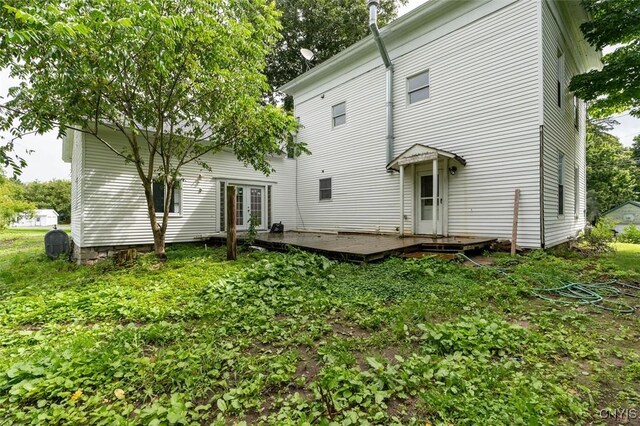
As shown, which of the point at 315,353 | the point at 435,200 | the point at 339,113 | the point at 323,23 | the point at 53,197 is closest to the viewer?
the point at 315,353

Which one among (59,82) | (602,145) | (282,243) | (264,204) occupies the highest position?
(602,145)

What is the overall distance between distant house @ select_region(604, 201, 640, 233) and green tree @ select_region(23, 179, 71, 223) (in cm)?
6071

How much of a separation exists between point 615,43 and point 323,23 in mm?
12545

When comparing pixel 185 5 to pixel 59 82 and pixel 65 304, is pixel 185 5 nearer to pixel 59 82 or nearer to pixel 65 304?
pixel 59 82

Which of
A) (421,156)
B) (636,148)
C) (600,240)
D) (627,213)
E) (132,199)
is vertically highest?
(636,148)

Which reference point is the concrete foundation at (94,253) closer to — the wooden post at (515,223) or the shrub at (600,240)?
the wooden post at (515,223)

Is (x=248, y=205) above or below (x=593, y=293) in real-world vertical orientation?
above

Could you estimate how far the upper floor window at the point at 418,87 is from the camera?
8.93 metres

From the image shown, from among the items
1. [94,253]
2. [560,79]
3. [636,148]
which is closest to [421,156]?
[560,79]

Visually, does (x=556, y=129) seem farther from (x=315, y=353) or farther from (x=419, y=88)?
(x=315, y=353)

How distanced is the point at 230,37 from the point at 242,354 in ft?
19.0

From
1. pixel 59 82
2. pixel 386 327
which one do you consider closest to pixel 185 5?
pixel 59 82

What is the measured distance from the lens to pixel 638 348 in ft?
8.67

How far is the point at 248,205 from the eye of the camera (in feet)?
36.5
